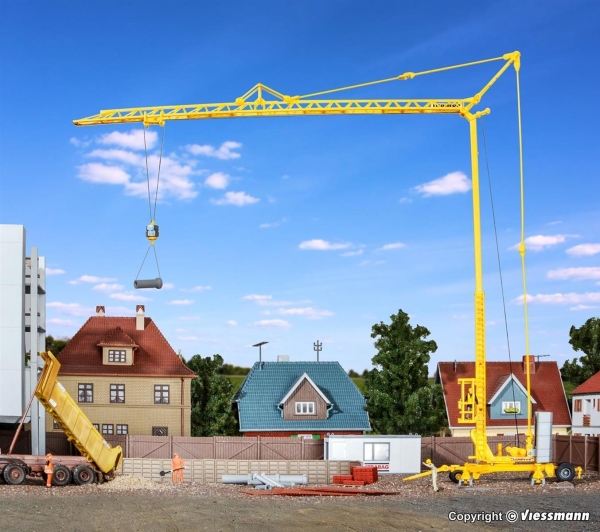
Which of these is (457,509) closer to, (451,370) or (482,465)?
(482,465)

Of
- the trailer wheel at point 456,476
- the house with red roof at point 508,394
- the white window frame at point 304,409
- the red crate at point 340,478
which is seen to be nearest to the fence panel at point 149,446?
the white window frame at point 304,409

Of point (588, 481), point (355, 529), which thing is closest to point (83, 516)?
point (355, 529)

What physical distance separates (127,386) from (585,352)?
3528cm

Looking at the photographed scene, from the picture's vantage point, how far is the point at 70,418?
3416cm

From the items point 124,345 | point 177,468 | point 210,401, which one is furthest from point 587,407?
point 177,468

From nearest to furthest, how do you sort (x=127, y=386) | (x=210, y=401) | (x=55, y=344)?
(x=127, y=386) → (x=210, y=401) → (x=55, y=344)

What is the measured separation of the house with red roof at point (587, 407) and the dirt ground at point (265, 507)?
76.3 ft

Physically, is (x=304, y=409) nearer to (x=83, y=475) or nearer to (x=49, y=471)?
(x=83, y=475)

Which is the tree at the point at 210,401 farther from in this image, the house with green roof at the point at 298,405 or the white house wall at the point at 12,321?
the white house wall at the point at 12,321

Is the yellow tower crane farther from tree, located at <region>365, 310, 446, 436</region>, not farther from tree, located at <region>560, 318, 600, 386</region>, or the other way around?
tree, located at <region>560, 318, 600, 386</region>

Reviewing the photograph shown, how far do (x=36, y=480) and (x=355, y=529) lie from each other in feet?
60.1

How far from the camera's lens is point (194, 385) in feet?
182

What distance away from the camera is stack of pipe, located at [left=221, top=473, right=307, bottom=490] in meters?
34.0

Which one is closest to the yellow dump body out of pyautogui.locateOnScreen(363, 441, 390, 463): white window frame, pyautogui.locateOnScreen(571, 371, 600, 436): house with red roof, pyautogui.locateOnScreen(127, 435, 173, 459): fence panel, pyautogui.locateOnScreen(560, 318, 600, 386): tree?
pyautogui.locateOnScreen(127, 435, 173, 459): fence panel
